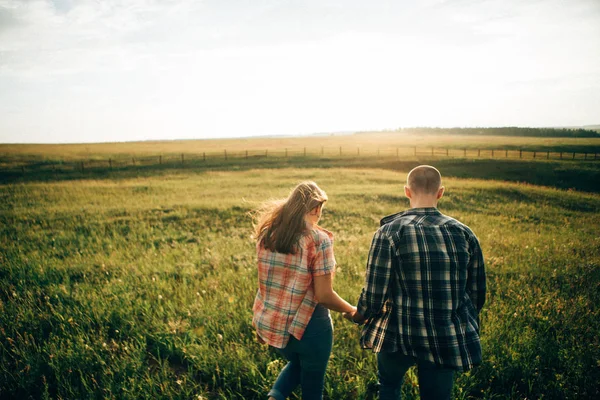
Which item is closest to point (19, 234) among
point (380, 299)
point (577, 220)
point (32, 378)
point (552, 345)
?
point (32, 378)

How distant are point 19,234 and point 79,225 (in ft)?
5.18

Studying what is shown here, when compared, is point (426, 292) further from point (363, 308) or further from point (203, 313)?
point (203, 313)

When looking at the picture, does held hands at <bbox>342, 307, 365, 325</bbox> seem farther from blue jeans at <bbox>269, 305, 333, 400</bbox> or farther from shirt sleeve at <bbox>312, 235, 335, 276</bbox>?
shirt sleeve at <bbox>312, 235, 335, 276</bbox>


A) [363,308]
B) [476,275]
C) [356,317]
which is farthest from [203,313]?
[476,275]

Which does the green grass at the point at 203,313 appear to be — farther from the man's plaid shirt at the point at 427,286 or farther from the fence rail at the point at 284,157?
the fence rail at the point at 284,157

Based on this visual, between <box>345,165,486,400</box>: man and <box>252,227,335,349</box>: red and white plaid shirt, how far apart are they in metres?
0.40

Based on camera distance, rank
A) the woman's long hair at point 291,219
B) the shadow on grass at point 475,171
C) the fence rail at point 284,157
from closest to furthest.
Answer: the woman's long hair at point 291,219, the shadow on grass at point 475,171, the fence rail at point 284,157

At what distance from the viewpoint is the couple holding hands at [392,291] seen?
220 centimetres

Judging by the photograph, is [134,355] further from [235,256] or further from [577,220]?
[577,220]

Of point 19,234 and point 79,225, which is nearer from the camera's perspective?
point 19,234

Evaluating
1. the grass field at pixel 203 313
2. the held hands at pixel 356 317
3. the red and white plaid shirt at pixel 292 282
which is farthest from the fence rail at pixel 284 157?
the held hands at pixel 356 317

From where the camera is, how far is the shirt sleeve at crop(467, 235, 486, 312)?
2309 mm

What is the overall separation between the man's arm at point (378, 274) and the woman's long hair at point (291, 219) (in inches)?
21.9

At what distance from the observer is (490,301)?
490cm
